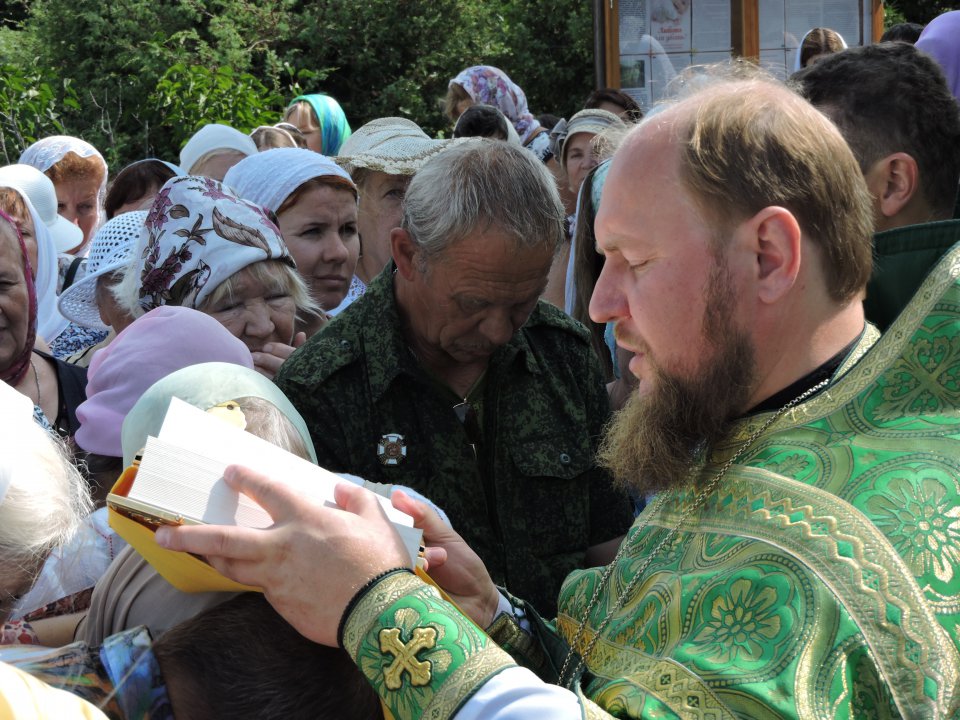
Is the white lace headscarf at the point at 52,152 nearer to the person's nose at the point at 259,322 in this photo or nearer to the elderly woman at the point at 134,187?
the elderly woman at the point at 134,187

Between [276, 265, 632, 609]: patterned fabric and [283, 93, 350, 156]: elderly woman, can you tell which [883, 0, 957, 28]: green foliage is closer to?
[283, 93, 350, 156]: elderly woman

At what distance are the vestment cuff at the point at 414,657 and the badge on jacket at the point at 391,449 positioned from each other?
133 cm

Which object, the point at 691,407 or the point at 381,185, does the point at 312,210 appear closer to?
the point at 381,185

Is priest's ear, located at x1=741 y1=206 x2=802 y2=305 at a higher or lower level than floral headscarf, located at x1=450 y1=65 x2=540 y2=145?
higher

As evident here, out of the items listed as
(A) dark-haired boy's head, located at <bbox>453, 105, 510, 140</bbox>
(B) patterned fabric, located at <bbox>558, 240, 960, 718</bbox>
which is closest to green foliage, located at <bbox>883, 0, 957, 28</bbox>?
(A) dark-haired boy's head, located at <bbox>453, 105, 510, 140</bbox>

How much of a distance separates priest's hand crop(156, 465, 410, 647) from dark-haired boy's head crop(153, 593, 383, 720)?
45 millimetres

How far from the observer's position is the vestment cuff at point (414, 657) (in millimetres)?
1635

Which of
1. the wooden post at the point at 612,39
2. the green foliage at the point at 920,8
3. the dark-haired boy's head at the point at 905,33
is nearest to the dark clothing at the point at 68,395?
the wooden post at the point at 612,39

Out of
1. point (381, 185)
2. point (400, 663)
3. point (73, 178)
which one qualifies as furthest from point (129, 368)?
point (73, 178)

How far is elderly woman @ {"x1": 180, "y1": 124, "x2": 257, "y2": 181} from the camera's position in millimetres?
6105

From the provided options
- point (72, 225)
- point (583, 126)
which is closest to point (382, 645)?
point (72, 225)

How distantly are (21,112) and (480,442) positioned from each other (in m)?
7.93

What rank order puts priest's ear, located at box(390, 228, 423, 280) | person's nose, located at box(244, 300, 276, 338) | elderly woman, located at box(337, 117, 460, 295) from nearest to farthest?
priest's ear, located at box(390, 228, 423, 280), person's nose, located at box(244, 300, 276, 338), elderly woman, located at box(337, 117, 460, 295)

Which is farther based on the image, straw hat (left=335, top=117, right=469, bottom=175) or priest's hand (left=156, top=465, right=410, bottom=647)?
straw hat (left=335, top=117, right=469, bottom=175)
